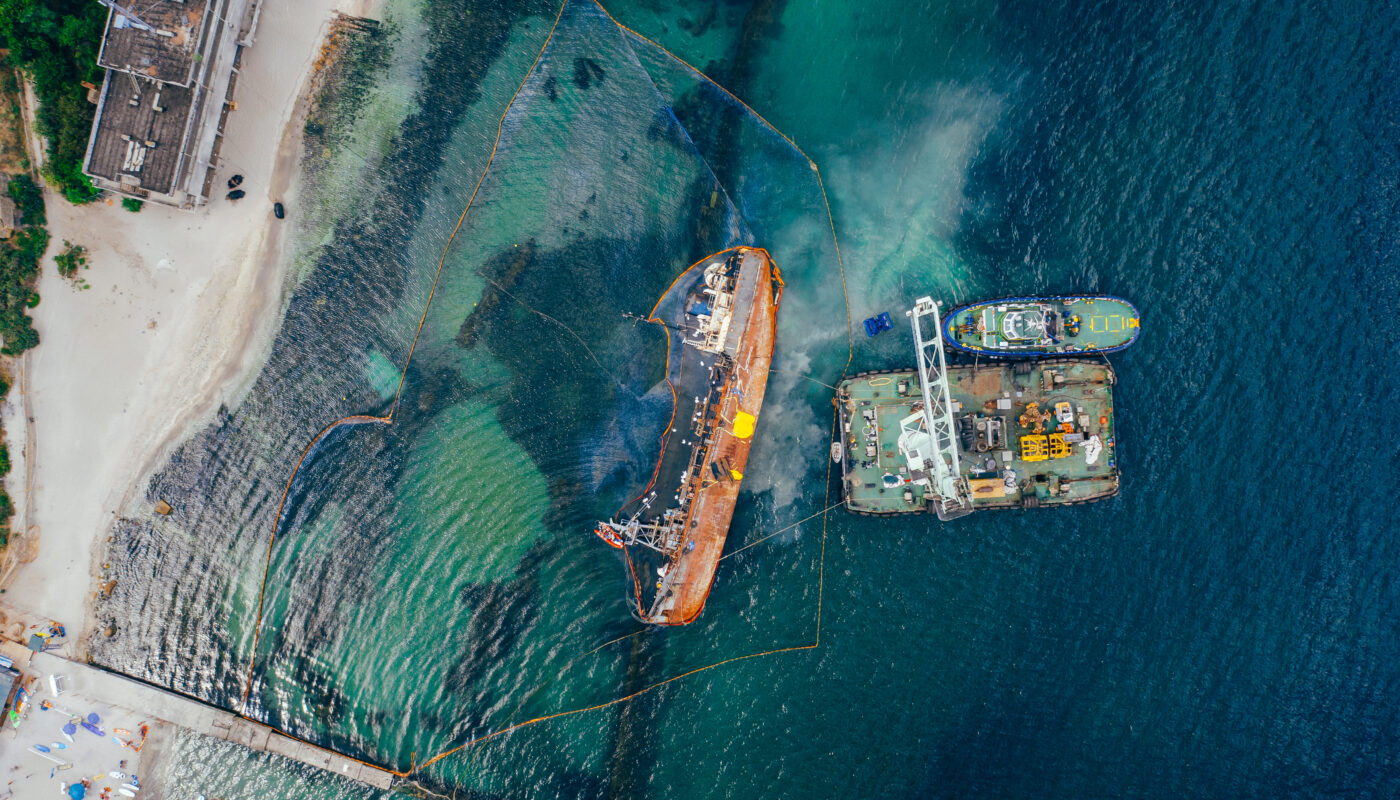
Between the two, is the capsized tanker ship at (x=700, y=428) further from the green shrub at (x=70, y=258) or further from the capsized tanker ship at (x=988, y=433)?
the green shrub at (x=70, y=258)

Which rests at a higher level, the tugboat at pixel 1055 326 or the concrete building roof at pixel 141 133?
the concrete building roof at pixel 141 133

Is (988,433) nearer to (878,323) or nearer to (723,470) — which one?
(878,323)

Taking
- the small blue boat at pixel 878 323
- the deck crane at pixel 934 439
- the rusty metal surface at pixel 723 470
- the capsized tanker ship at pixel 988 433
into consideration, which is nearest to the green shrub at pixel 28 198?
the rusty metal surface at pixel 723 470

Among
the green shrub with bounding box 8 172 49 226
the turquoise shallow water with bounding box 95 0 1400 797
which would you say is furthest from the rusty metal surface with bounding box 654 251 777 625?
the green shrub with bounding box 8 172 49 226

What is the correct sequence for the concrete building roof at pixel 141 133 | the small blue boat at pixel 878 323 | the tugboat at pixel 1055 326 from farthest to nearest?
the small blue boat at pixel 878 323, the tugboat at pixel 1055 326, the concrete building roof at pixel 141 133

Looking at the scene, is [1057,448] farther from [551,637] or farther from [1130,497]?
[551,637]
